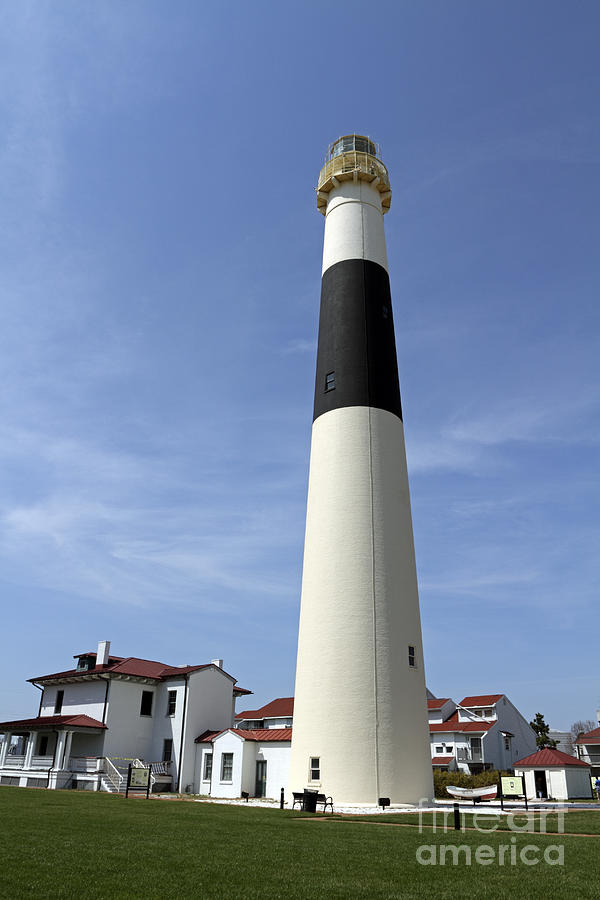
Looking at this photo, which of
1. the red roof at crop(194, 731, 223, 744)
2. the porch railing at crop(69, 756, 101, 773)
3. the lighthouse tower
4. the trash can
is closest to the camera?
the trash can

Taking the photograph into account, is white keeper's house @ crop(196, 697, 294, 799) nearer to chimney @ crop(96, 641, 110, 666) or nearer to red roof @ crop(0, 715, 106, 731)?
red roof @ crop(0, 715, 106, 731)

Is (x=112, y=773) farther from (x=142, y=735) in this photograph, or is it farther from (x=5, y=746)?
(x=5, y=746)

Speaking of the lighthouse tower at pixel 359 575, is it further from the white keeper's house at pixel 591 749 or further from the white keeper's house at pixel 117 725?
the white keeper's house at pixel 591 749

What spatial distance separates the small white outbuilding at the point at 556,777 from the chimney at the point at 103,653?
78.6 feet

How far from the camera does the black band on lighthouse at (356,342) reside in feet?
84.1

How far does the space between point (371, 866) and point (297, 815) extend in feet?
34.2

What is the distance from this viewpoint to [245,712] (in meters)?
57.5

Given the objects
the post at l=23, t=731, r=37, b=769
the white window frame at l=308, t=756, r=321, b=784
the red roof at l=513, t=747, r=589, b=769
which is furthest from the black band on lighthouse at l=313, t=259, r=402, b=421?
the post at l=23, t=731, r=37, b=769

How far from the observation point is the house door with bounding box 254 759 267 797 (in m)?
30.2

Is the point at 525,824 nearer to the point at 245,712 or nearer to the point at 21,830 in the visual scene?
the point at 21,830

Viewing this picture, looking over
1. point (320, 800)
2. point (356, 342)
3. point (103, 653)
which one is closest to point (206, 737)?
point (103, 653)

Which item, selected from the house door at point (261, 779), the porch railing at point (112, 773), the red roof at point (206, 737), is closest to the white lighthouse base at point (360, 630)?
the house door at point (261, 779)

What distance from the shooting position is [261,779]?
30344mm

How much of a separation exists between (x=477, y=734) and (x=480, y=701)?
5125mm
